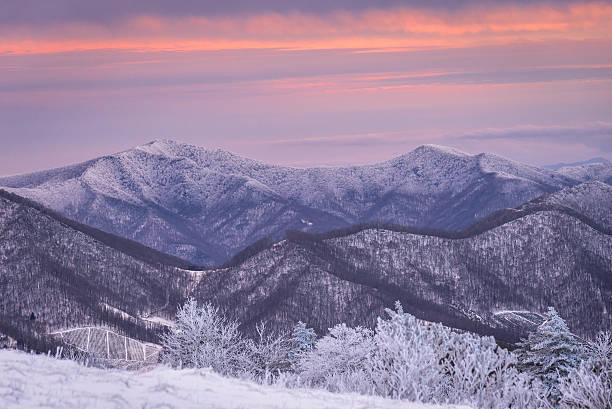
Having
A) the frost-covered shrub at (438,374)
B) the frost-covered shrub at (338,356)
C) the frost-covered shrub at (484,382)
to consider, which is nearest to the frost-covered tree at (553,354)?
the frost-covered shrub at (438,374)

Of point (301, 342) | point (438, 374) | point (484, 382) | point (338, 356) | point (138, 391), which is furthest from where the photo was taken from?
point (301, 342)

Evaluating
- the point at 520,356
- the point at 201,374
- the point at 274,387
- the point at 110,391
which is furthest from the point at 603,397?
the point at 520,356

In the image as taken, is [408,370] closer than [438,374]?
Yes

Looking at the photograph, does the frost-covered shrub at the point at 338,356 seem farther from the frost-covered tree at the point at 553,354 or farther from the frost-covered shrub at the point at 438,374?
the frost-covered tree at the point at 553,354

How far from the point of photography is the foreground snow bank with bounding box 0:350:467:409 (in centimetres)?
3419

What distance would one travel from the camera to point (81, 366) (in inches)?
1713

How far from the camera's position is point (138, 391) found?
36969 millimetres

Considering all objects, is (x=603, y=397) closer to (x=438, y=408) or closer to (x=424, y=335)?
(x=438, y=408)

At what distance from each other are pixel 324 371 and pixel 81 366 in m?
45.2

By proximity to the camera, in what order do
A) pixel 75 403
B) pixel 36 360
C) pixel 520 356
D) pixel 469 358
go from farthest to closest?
pixel 520 356, pixel 469 358, pixel 36 360, pixel 75 403

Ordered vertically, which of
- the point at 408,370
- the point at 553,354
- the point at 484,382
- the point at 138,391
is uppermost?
the point at 553,354

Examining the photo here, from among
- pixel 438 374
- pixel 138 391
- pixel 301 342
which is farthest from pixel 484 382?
pixel 301 342

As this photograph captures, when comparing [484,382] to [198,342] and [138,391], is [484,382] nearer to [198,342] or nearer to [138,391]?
[138,391]

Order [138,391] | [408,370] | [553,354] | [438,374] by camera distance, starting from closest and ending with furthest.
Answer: [138,391]
[408,370]
[438,374]
[553,354]
